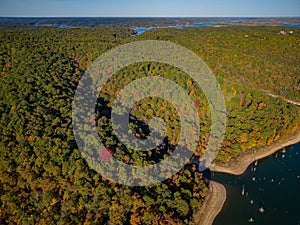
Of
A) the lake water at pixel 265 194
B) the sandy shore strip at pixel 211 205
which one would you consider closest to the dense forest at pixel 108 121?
the sandy shore strip at pixel 211 205

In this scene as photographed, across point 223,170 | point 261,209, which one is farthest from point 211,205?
point 223,170

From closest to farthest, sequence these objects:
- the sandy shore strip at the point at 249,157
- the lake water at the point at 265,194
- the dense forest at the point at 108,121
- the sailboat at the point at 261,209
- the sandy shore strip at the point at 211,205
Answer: the dense forest at the point at 108,121 → the sandy shore strip at the point at 211,205 → the lake water at the point at 265,194 → the sailboat at the point at 261,209 → the sandy shore strip at the point at 249,157

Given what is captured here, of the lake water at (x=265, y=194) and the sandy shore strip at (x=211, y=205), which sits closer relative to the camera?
the sandy shore strip at (x=211, y=205)

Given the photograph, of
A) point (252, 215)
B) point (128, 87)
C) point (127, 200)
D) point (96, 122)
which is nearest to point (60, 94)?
point (96, 122)

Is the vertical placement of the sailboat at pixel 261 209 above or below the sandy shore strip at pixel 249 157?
below

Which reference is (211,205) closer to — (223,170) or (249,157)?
(223,170)

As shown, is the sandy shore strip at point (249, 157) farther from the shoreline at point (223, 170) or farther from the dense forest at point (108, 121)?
the dense forest at point (108, 121)

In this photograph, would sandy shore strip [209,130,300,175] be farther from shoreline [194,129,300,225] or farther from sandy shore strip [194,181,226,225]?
sandy shore strip [194,181,226,225]

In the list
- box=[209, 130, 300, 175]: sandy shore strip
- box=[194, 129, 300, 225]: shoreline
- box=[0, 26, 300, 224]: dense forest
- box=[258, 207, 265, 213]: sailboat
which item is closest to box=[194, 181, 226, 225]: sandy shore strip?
box=[194, 129, 300, 225]: shoreline
